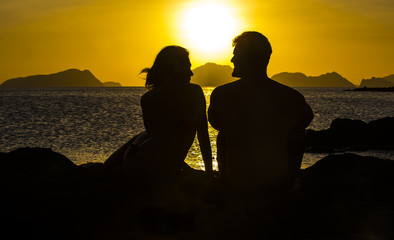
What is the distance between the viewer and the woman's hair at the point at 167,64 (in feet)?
16.7

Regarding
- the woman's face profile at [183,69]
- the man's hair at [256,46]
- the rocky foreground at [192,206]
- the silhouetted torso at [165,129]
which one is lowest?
the rocky foreground at [192,206]

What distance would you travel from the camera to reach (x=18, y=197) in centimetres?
454

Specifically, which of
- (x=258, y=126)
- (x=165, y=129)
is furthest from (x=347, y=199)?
(x=165, y=129)

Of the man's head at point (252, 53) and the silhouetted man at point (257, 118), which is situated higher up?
the man's head at point (252, 53)

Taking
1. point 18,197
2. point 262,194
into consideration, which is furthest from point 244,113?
point 18,197

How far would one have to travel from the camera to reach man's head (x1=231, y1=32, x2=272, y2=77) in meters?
4.41

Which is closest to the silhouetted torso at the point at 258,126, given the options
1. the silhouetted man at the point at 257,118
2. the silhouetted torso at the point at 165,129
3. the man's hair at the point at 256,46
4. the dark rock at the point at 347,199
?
the silhouetted man at the point at 257,118

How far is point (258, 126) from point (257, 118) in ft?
0.27

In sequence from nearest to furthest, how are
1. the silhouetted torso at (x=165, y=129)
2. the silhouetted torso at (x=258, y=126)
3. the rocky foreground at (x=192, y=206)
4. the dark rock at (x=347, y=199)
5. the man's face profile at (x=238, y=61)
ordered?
1. the dark rock at (x=347, y=199)
2. the rocky foreground at (x=192, y=206)
3. the silhouetted torso at (x=258, y=126)
4. the man's face profile at (x=238, y=61)
5. the silhouetted torso at (x=165, y=129)

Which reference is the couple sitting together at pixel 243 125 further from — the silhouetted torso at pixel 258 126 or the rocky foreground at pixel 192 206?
the rocky foreground at pixel 192 206

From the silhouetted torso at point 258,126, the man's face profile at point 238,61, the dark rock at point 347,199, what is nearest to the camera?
the dark rock at point 347,199

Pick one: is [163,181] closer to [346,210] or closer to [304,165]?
[346,210]

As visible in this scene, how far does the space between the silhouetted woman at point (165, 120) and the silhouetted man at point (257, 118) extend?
707mm

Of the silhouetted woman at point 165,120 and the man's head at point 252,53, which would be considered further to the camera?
the silhouetted woman at point 165,120
